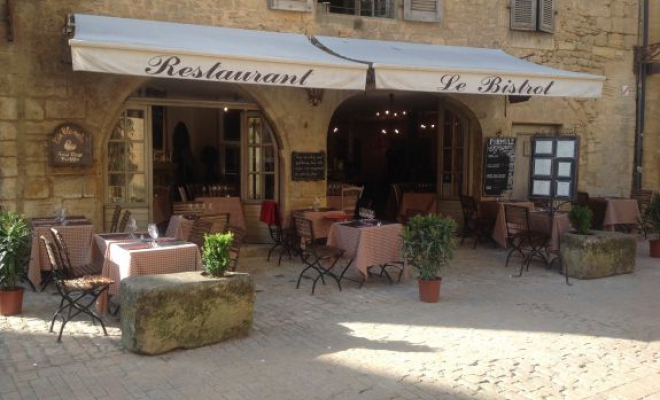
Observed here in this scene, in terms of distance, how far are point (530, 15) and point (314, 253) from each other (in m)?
6.54

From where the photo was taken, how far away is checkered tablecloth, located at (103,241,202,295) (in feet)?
17.4

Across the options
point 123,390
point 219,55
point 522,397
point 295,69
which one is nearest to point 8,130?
point 219,55

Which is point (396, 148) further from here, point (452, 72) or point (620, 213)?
point (452, 72)

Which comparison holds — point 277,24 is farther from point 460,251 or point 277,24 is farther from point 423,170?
point 423,170

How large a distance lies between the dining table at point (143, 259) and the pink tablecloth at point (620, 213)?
785 centimetres

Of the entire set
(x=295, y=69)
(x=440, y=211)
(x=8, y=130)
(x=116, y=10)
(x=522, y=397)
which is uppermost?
(x=116, y=10)

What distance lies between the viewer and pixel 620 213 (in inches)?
425

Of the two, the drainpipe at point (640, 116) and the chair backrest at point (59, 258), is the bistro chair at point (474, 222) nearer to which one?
the drainpipe at point (640, 116)

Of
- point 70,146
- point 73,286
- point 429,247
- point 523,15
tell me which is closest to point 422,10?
point 523,15

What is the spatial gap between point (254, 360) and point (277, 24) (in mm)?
5801

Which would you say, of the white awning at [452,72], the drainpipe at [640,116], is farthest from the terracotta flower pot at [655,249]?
the drainpipe at [640,116]

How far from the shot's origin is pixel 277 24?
9.03m

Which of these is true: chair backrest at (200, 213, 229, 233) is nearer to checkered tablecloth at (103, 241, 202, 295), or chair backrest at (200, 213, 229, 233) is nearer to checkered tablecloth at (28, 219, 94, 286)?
checkered tablecloth at (28, 219, 94, 286)

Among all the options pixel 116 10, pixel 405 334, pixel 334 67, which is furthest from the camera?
pixel 116 10
